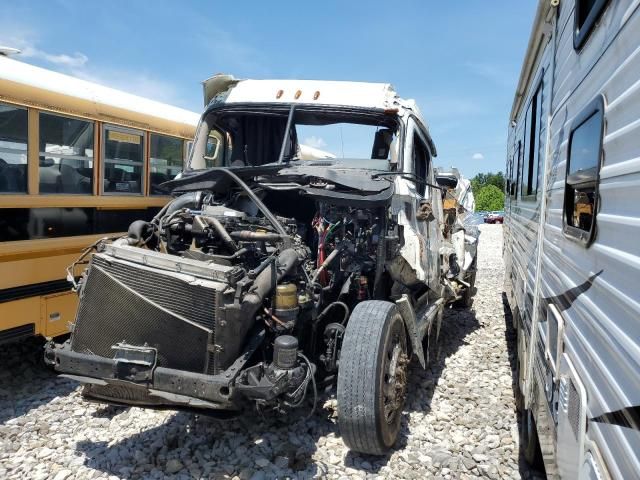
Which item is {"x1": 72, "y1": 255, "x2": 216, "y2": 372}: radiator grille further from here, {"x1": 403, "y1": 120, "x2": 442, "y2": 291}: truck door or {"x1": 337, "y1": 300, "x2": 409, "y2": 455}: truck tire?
{"x1": 403, "y1": 120, "x2": 442, "y2": 291}: truck door

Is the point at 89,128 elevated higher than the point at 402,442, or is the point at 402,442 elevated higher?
the point at 89,128

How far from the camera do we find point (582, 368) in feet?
6.27

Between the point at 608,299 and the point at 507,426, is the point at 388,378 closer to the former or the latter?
the point at 507,426

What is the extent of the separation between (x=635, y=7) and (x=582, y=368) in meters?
1.27

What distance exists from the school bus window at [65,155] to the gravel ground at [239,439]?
75.8 inches

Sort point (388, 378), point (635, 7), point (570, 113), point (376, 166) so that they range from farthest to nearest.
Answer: point (376, 166) < point (388, 378) < point (570, 113) < point (635, 7)

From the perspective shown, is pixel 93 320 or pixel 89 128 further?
pixel 89 128

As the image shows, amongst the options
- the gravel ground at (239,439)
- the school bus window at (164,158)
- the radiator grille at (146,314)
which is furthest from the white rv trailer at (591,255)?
the school bus window at (164,158)

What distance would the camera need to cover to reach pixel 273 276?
344 cm

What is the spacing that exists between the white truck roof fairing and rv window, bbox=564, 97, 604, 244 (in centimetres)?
245

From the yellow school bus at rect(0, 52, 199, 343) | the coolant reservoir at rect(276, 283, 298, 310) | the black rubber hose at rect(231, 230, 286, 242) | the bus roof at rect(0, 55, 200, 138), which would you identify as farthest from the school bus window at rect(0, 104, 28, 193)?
the coolant reservoir at rect(276, 283, 298, 310)

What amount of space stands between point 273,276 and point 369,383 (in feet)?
3.24

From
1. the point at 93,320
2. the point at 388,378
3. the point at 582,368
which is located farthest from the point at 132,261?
the point at 582,368

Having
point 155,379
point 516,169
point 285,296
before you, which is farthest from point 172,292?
point 516,169
